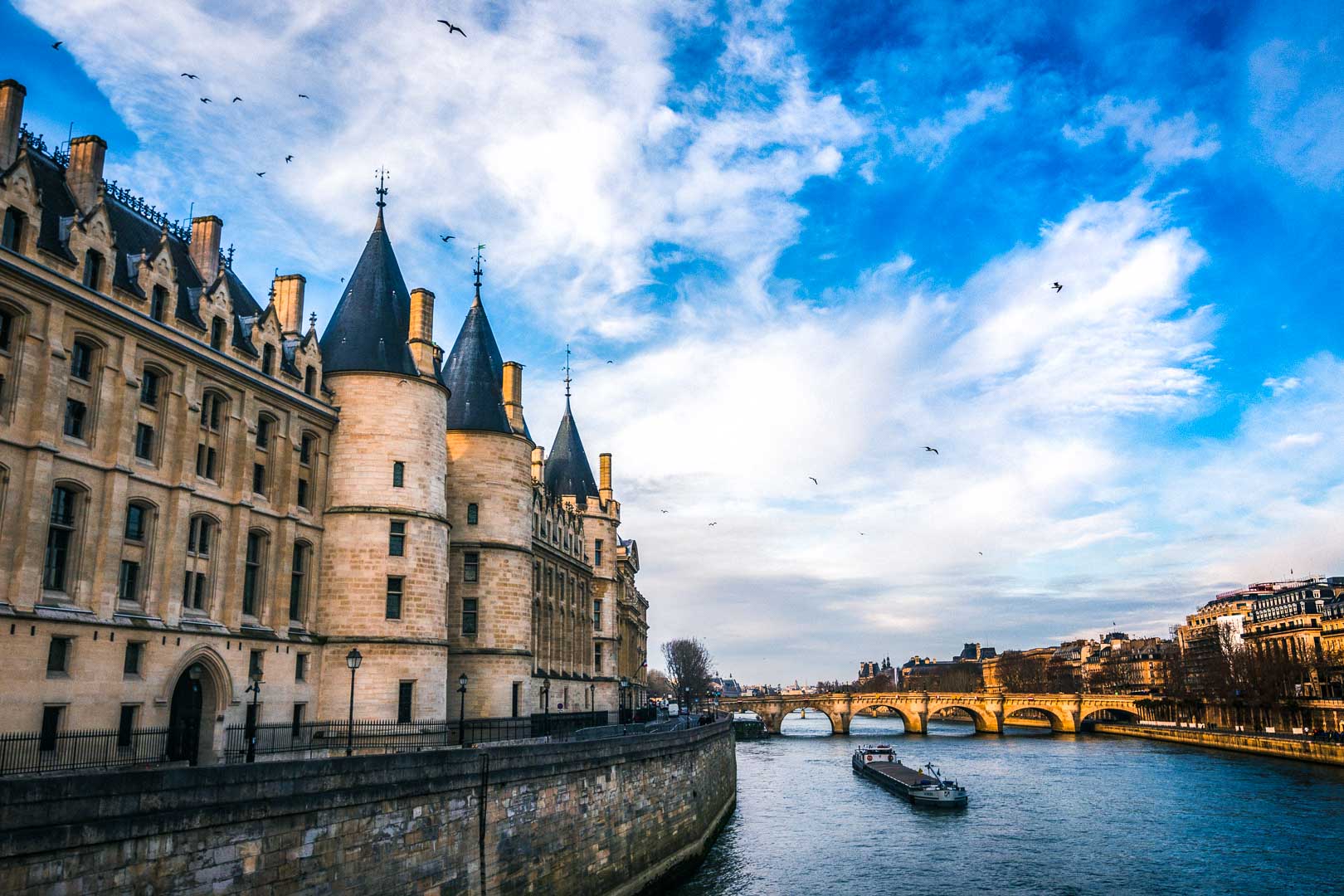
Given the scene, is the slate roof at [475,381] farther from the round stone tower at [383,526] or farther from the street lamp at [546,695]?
the street lamp at [546,695]

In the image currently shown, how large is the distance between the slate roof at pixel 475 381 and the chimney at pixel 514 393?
15.8 inches

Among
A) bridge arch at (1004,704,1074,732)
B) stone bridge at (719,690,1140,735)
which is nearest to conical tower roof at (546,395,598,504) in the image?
stone bridge at (719,690,1140,735)

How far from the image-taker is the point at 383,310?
38.5m

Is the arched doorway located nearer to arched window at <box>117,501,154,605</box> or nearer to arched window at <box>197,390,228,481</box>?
arched window at <box>117,501,154,605</box>

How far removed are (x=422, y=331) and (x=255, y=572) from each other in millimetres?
11688

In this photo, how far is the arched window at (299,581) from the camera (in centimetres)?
3394

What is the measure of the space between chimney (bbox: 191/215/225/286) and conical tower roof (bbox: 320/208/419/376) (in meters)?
5.18

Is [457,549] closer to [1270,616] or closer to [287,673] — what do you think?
[287,673]

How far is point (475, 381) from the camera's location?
45.6 metres

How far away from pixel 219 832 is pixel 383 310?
26.7 metres

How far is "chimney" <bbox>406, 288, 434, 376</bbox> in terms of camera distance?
3796cm

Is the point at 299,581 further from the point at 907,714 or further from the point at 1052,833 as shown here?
the point at 907,714

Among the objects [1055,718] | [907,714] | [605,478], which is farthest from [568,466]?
[1055,718]

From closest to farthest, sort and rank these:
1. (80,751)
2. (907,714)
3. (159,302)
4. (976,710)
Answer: (80,751)
(159,302)
(976,710)
(907,714)
